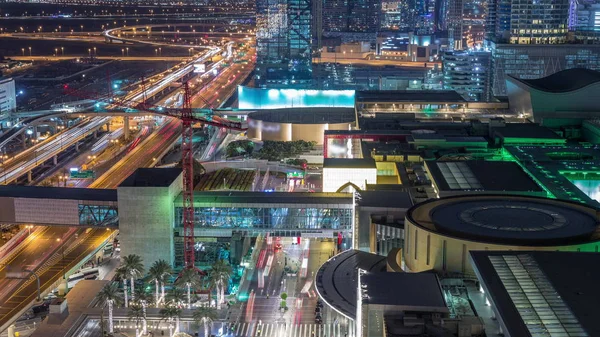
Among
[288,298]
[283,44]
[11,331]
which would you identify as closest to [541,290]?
[288,298]

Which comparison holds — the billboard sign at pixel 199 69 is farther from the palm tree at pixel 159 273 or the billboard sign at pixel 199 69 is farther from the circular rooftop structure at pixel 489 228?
the circular rooftop structure at pixel 489 228

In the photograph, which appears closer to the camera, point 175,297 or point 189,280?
point 175,297

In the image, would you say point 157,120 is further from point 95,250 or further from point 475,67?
point 95,250

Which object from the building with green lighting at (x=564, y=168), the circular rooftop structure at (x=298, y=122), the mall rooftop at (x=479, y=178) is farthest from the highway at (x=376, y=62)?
the mall rooftop at (x=479, y=178)

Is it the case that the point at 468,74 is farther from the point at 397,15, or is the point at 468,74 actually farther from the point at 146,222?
the point at 397,15

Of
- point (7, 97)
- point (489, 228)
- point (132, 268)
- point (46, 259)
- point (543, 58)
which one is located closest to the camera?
point (489, 228)

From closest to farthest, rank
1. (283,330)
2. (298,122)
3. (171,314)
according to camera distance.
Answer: (171,314)
(283,330)
(298,122)
